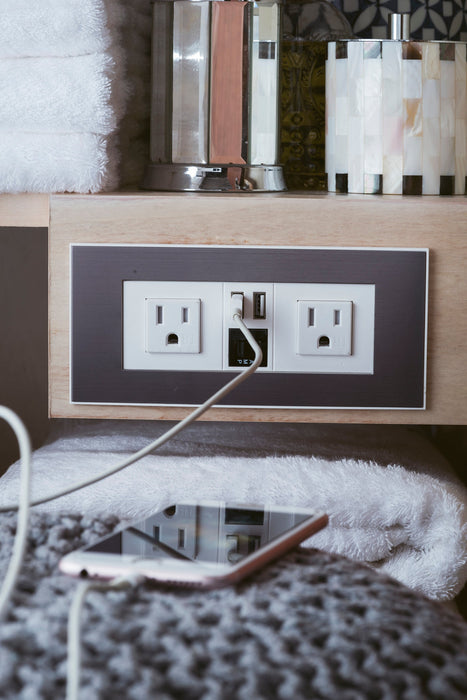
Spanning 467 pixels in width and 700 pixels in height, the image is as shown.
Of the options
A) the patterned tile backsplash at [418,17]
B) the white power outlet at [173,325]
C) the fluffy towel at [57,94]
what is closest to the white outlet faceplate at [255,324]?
the white power outlet at [173,325]

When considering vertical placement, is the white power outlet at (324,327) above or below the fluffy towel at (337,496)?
above

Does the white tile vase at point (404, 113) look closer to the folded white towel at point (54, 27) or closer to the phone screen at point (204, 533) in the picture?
the folded white towel at point (54, 27)

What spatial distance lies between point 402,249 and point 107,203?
0.24 m

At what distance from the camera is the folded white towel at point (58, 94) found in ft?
2.19

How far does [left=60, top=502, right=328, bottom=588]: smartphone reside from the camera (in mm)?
335

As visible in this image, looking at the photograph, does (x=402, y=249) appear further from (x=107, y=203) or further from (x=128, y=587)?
(x=128, y=587)

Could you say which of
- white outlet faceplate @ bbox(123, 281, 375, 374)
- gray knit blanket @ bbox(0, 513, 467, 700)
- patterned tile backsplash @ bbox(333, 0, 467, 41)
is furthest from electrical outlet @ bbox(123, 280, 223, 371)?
patterned tile backsplash @ bbox(333, 0, 467, 41)

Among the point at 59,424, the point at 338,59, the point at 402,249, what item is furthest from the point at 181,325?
the point at 59,424

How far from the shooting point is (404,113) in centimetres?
74

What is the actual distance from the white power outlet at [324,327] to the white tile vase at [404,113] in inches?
5.4

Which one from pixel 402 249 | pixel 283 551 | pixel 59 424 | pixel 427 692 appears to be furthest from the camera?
pixel 59 424

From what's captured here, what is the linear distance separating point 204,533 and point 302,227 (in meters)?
0.33

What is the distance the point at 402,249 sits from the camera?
667mm

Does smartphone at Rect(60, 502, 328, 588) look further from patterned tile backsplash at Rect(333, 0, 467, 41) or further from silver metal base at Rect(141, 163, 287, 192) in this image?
patterned tile backsplash at Rect(333, 0, 467, 41)
